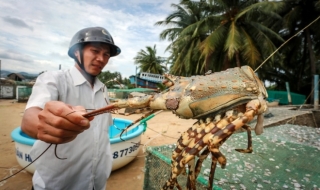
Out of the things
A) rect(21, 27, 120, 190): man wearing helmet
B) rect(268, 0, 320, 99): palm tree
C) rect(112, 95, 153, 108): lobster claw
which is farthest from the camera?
rect(268, 0, 320, 99): palm tree

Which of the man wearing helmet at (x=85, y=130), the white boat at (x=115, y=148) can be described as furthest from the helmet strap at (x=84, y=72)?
the white boat at (x=115, y=148)

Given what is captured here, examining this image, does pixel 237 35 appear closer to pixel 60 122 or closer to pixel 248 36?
pixel 248 36

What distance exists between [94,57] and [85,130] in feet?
2.92

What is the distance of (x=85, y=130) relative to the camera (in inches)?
88.8

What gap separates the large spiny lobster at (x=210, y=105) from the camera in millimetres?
1054

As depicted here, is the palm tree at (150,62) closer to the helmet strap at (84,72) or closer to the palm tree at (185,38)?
the palm tree at (185,38)

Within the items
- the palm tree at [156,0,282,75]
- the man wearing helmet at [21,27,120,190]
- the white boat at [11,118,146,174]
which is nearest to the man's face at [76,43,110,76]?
the man wearing helmet at [21,27,120,190]

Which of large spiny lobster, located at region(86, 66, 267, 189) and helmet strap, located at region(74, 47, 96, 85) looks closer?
large spiny lobster, located at region(86, 66, 267, 189)

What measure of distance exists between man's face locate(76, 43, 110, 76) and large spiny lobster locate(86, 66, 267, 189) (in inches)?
48.8

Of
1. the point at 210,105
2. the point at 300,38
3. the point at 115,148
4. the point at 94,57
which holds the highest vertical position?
the point at 300,38

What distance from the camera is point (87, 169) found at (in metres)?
2.23

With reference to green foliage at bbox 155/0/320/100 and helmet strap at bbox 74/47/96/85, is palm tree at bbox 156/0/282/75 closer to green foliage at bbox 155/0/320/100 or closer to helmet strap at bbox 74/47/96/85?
green foliage at bbox 155/0/320/100

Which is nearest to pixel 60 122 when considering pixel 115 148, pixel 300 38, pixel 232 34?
pixel 115 148

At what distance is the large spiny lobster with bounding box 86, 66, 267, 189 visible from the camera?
Answer: 105cm
